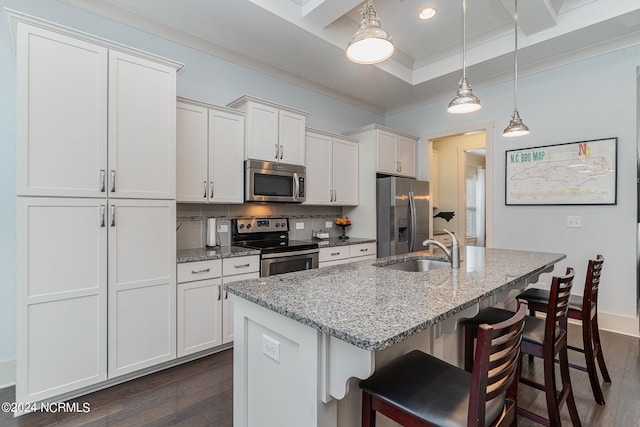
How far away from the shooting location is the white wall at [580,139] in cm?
308

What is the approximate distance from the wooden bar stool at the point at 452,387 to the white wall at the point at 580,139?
10.1 ft

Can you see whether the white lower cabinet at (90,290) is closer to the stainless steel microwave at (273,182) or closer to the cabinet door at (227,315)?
the cabinet door at (227,315)

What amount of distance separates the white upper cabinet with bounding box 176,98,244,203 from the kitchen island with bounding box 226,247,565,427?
5.26 ft

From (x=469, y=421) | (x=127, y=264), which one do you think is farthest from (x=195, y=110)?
(x=469, y=421)

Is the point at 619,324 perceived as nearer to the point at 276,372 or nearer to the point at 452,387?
the point at 452,387

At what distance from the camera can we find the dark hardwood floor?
1.82m

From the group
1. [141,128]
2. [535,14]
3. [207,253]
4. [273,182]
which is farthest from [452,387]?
[535,14]

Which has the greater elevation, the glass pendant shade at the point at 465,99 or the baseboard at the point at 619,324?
the glass pendant shade at the point at 465,99

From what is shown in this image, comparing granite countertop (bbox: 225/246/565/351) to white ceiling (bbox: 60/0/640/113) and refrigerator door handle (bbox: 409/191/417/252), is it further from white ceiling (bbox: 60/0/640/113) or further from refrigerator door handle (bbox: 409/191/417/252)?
white ceiling (bbox: 60/0/640/113)

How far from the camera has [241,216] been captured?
136 inches

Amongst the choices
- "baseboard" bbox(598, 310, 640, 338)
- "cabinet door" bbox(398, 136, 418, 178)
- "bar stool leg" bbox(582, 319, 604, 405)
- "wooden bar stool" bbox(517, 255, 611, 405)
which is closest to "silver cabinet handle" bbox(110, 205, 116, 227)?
"wooden bar stool" bbox(517, 255, 611, 405)

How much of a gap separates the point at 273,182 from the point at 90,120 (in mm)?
1661

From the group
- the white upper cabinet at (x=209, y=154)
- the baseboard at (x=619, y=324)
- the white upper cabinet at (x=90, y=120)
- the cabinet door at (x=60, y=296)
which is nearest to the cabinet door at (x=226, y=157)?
the white upper cabinet at (x=209, y=154)

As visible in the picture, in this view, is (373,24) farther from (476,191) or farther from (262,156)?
(476,191)
